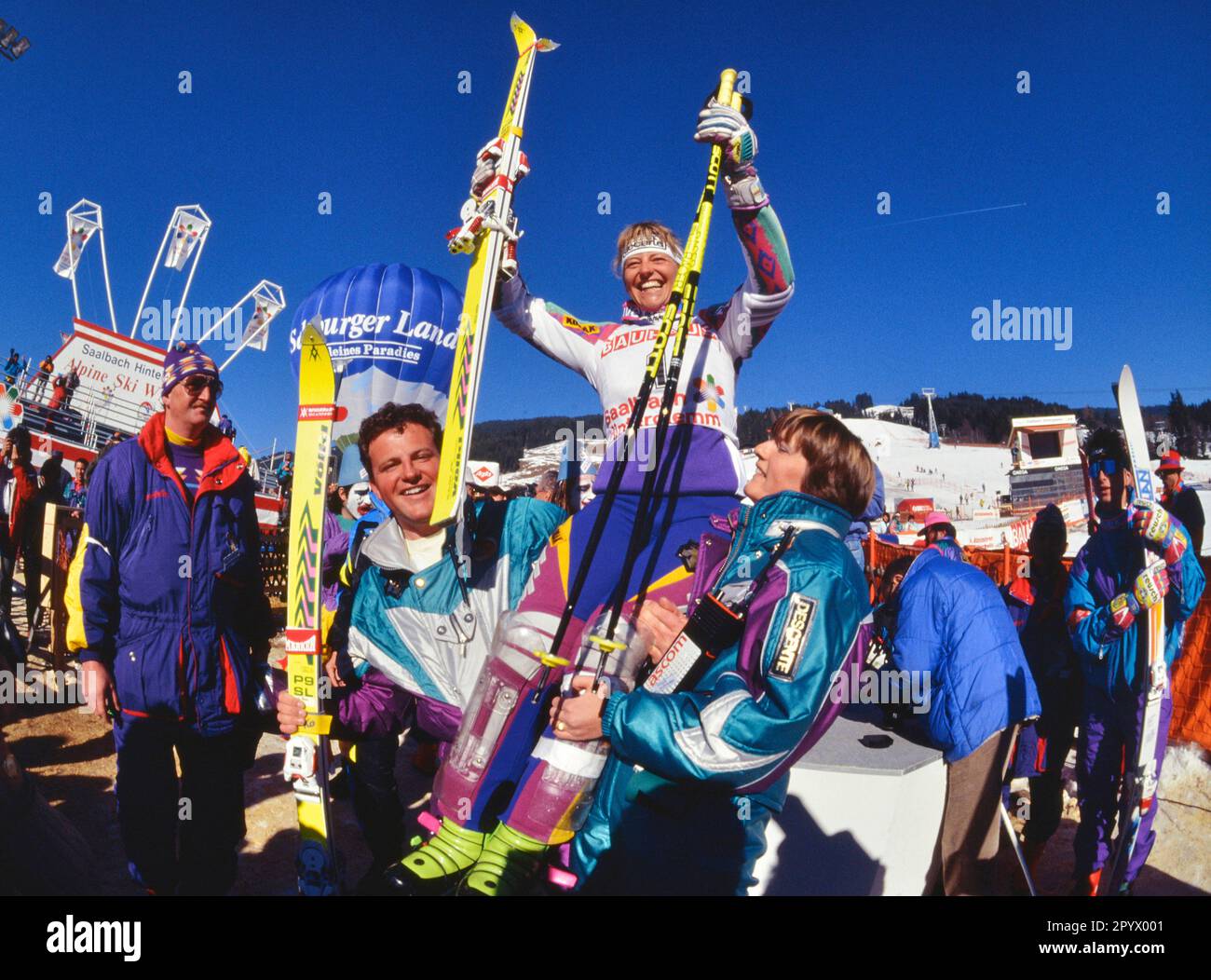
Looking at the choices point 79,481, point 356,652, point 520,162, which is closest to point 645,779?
point 356,652

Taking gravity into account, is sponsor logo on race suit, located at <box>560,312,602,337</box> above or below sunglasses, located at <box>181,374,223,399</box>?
above

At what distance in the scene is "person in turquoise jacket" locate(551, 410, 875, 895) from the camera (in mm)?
1648

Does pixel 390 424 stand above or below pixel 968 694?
above

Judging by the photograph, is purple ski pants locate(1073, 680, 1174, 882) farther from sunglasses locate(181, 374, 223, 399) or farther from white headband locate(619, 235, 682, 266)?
sunglasses locate(181, 374, 223, 399)

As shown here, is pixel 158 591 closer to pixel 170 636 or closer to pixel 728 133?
pixel 170 636

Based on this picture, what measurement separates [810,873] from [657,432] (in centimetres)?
208

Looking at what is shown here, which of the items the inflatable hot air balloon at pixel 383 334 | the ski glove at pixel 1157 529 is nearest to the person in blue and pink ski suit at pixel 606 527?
the ski glove at pixel 1157 529

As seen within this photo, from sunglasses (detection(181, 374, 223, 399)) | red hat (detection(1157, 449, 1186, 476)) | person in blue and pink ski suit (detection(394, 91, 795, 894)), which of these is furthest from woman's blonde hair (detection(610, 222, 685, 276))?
red hat (detection(1157, 449, 1186, 476))

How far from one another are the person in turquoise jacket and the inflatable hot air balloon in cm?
1229

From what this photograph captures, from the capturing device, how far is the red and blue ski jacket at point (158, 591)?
2.97 metres

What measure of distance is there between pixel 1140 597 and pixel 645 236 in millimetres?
2975

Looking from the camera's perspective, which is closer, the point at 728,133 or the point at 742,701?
the point at 742,701

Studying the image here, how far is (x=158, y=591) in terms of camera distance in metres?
3.01

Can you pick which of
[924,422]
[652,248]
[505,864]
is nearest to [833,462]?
[652,248]
